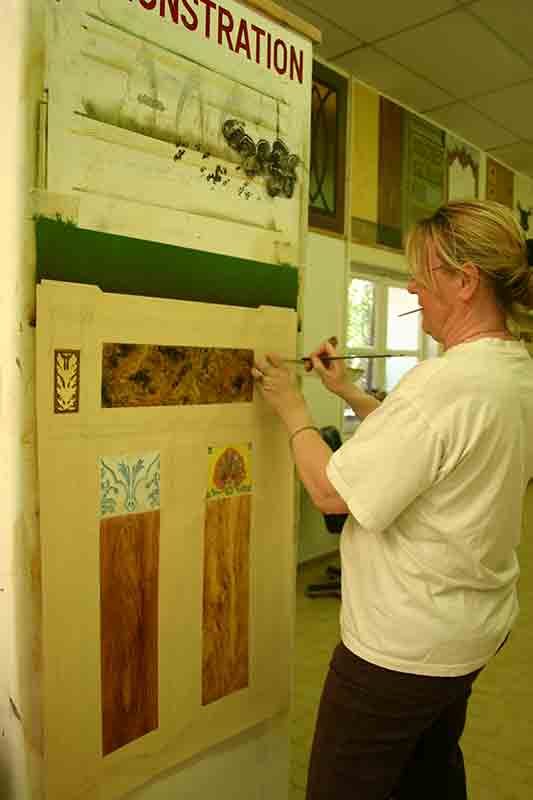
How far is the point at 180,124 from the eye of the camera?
1061 millimetres

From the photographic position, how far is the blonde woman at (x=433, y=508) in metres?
0.93

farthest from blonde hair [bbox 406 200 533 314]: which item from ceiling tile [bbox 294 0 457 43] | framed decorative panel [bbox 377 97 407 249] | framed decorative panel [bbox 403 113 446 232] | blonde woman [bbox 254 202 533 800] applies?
framed decorative panel [bbox 403 113 446 232]

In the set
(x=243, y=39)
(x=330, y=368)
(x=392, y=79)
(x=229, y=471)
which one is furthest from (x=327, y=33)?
(x=229, y=471)

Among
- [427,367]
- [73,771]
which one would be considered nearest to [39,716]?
[73,771]

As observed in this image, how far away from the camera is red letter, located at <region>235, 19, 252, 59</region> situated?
114 cm

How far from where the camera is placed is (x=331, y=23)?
3145mm

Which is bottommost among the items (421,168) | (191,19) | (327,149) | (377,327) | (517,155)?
(377,327)

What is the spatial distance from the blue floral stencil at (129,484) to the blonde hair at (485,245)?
57 centimetres

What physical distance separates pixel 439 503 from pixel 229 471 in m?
0.41

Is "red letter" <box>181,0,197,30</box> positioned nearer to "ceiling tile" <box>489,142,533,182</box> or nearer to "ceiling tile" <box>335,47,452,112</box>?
"ceiling tile" <box>335,47,452,112</box>

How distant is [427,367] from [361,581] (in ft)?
1.22

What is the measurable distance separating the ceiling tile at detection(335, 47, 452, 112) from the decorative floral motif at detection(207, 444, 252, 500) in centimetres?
306

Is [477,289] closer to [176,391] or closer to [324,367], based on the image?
[324,367]

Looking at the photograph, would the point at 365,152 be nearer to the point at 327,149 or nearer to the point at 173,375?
the point at 327,149
